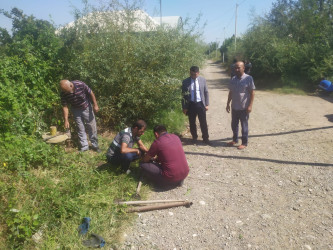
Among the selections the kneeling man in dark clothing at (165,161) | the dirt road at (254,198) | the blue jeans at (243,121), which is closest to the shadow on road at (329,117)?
the dirt road at (254,198)

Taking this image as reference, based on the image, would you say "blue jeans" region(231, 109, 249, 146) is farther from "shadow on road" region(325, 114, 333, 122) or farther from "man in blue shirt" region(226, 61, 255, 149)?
"shadow on road" region(325, 114, 333, 122)

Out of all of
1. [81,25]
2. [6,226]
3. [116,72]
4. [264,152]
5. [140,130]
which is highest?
[81,25]

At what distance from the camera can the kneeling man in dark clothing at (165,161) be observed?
12.3 feet

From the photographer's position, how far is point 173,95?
625cm

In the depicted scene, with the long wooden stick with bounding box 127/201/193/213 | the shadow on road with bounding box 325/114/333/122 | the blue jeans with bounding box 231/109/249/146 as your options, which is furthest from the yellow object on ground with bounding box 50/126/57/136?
the shadow on road with bounding box 325/114/333/122

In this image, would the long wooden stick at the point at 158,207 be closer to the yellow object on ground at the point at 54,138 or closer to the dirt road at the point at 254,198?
the dirt road at the point at 254,198

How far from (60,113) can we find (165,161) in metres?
3.34

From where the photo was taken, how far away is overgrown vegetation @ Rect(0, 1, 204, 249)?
2.98m

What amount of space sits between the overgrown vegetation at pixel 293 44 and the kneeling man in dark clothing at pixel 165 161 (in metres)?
10.9

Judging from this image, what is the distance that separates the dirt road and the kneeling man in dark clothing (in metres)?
0.27

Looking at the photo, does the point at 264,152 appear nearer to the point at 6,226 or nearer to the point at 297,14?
the point at 6,226

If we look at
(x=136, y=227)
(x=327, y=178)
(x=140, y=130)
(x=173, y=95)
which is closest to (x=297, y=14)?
(x=173, y=95)

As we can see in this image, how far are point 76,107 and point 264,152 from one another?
3880 mm

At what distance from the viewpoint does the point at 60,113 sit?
590 cm
